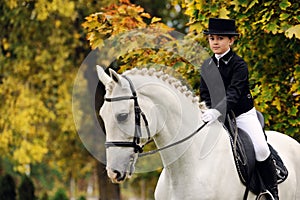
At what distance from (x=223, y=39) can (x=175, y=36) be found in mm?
4458

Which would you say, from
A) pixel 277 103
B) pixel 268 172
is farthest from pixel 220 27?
pixel 277 103

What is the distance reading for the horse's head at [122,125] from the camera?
16.3ft

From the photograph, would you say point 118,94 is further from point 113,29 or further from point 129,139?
point 113,29

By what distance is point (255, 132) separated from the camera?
6035mm

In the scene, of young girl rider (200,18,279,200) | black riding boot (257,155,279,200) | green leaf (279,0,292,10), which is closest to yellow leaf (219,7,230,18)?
green leaf (279,0,292,10)

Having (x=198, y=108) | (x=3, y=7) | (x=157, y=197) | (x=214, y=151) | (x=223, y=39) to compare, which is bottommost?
→ (x=157, y=197)

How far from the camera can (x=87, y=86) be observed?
17891 mm

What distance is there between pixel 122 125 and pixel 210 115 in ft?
3.17

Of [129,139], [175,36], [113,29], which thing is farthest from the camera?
[175,36]

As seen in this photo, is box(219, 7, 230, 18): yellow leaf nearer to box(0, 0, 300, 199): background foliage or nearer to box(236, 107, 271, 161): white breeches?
box(0, 0, 300, 199): background foliage

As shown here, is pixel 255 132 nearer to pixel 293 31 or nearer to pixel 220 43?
pixel 220 43

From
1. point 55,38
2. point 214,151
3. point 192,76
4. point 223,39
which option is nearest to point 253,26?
point 192,76

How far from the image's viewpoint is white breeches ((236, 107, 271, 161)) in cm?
601

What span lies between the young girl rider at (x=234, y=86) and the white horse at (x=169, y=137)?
261mm
